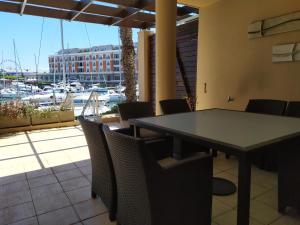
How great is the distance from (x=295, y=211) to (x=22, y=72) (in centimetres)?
674

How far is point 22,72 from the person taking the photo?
254 inches

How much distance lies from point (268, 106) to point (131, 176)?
92.6 inches

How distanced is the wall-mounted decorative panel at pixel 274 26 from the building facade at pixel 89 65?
12.7 feet

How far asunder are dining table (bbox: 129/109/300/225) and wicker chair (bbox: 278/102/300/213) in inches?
3.8

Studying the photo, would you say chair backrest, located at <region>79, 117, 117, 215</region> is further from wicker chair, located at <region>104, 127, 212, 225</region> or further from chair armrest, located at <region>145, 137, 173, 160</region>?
chair armrest, located at <region>145, 137, 173, 160</region>

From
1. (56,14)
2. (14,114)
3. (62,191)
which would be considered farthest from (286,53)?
(14,114)

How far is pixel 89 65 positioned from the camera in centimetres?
813

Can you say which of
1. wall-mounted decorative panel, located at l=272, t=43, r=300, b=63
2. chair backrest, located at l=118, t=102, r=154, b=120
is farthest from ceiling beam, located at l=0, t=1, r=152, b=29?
wall-mounted decorative panel, located at l=272, t=43, r=300, b=63

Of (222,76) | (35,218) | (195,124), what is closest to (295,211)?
(195,124)

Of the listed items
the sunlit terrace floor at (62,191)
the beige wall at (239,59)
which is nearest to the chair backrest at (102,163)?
the sunlit terrace floor at (62,191)

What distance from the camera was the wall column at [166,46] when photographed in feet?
12.5

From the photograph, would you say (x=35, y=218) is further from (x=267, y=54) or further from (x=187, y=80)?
(x=187, y=80)

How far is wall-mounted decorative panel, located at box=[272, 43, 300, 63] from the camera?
10.3 ft

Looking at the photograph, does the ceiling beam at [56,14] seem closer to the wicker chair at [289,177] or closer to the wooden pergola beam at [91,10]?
the wooden pergola beam at [91,10]
